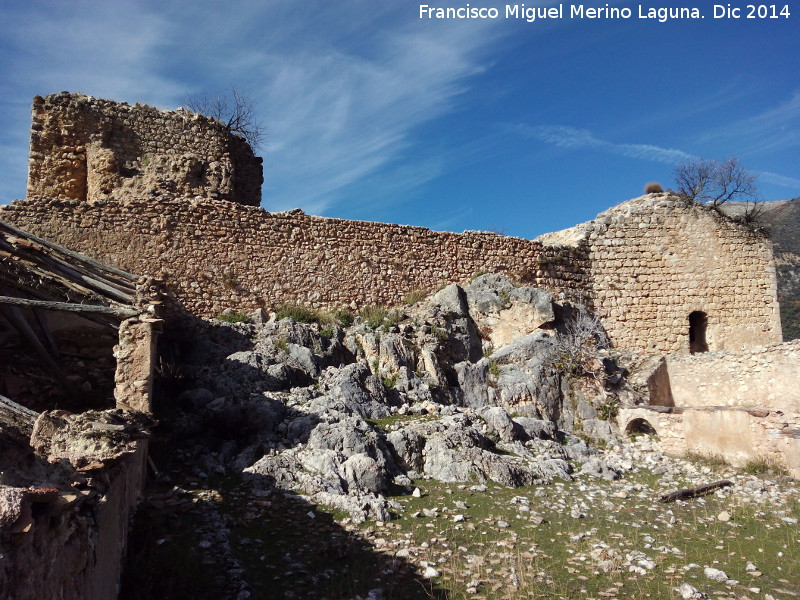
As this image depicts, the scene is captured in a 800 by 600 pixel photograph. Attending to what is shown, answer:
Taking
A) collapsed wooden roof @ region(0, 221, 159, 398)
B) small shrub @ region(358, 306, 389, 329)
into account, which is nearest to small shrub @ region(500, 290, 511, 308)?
small shrub @ region(358, 306, 389, 329)

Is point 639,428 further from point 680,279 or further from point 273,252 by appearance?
point 273,252

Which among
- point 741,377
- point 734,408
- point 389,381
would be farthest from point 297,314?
point 741,377

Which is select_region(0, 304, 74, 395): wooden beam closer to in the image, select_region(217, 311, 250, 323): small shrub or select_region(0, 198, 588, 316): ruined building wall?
select_region(0, 198, 588, 316): ruined building wall

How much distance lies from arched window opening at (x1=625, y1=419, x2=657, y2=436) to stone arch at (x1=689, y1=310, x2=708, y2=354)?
5.03 meters

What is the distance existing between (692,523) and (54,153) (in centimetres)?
1463

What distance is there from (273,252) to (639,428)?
8.87 metres

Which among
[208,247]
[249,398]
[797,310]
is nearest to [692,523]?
[249,398]

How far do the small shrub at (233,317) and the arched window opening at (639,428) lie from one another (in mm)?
8309

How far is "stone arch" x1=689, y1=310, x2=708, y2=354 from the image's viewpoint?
16906 millimetres

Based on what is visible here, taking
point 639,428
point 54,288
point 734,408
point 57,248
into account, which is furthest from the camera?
point 639,428

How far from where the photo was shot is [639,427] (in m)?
12.8

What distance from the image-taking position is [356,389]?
11.3m

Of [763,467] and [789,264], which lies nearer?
[763,467]

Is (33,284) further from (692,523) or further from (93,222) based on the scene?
(692,523)
